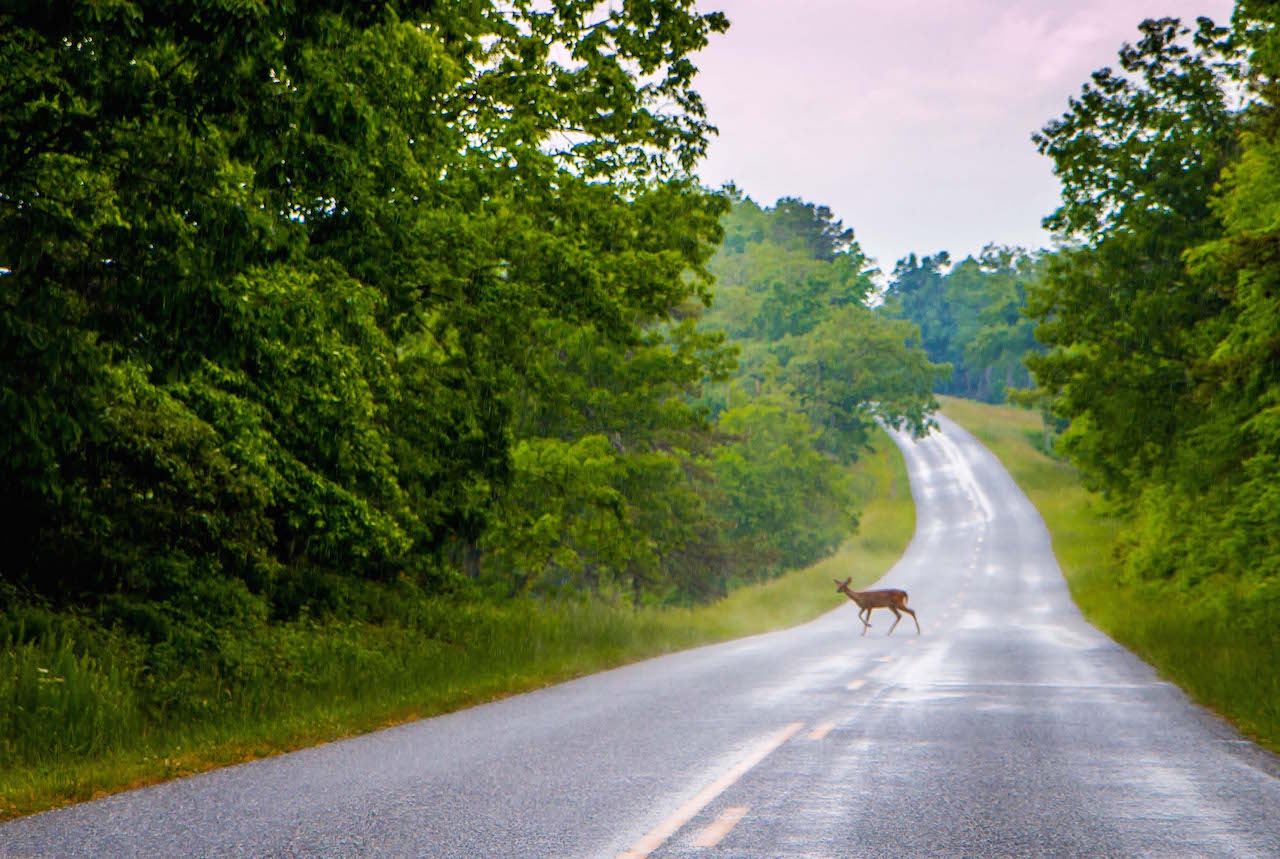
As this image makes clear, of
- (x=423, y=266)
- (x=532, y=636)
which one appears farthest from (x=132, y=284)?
(x=532, y=636)

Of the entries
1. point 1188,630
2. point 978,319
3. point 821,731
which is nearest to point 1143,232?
point 1188,630

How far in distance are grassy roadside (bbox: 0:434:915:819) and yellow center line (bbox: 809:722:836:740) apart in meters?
4.02

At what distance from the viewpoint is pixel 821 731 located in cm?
1047

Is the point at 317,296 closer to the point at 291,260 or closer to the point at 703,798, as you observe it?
the point at 291,260

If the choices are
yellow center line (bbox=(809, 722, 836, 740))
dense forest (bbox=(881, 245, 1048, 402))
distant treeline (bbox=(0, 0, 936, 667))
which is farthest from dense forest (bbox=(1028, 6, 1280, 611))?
dense forest (bbox=(881, 245, 1048, 402))

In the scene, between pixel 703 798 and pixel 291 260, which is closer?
pixel 703 798

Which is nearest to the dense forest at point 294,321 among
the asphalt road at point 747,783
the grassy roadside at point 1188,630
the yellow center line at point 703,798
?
the asphalt road at point 747,783

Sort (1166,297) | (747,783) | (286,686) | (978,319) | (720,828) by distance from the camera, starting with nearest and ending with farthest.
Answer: (720,828) → (747,783) → (286,686) → (1166,297) → (978,319)

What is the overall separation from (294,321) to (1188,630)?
1805cm

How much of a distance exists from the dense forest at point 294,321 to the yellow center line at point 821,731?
4.98m

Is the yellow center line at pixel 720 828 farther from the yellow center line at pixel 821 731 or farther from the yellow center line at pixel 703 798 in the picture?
the yellow center line at pixel 821 731

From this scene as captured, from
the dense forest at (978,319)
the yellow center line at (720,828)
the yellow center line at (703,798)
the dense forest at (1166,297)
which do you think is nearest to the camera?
the yellow center line at (703,798)

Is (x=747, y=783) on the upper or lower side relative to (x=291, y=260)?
lower

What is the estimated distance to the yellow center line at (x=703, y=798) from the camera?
19.0ft
